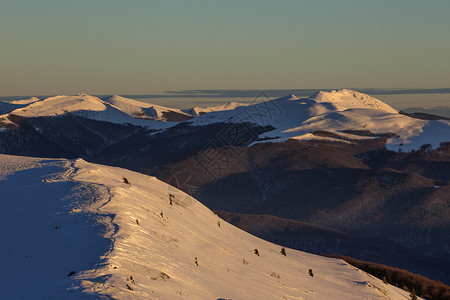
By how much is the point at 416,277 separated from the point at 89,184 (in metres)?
34.7

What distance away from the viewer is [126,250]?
2959cm

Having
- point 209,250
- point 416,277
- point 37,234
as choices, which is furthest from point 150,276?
point 416,277

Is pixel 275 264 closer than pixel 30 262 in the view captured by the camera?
No

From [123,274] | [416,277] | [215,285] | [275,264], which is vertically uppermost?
[123,274]

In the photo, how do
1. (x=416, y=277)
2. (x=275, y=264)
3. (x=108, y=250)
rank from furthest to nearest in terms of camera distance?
(x=416, y=277) < (x=275, y=264) < (x=108, y=250)

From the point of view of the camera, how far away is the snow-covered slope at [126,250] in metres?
26.2

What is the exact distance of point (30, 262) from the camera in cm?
2881

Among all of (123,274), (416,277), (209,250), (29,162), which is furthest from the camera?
(416,277)

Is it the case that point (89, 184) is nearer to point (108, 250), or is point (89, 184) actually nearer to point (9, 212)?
point (9, 212)

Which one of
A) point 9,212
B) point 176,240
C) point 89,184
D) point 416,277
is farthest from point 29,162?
point 416,277

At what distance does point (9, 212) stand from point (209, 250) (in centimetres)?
1258

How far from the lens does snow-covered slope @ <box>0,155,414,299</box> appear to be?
85.9 feet

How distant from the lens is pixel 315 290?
3922 centimetres

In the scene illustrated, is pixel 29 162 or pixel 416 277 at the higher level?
pixel 29 162
